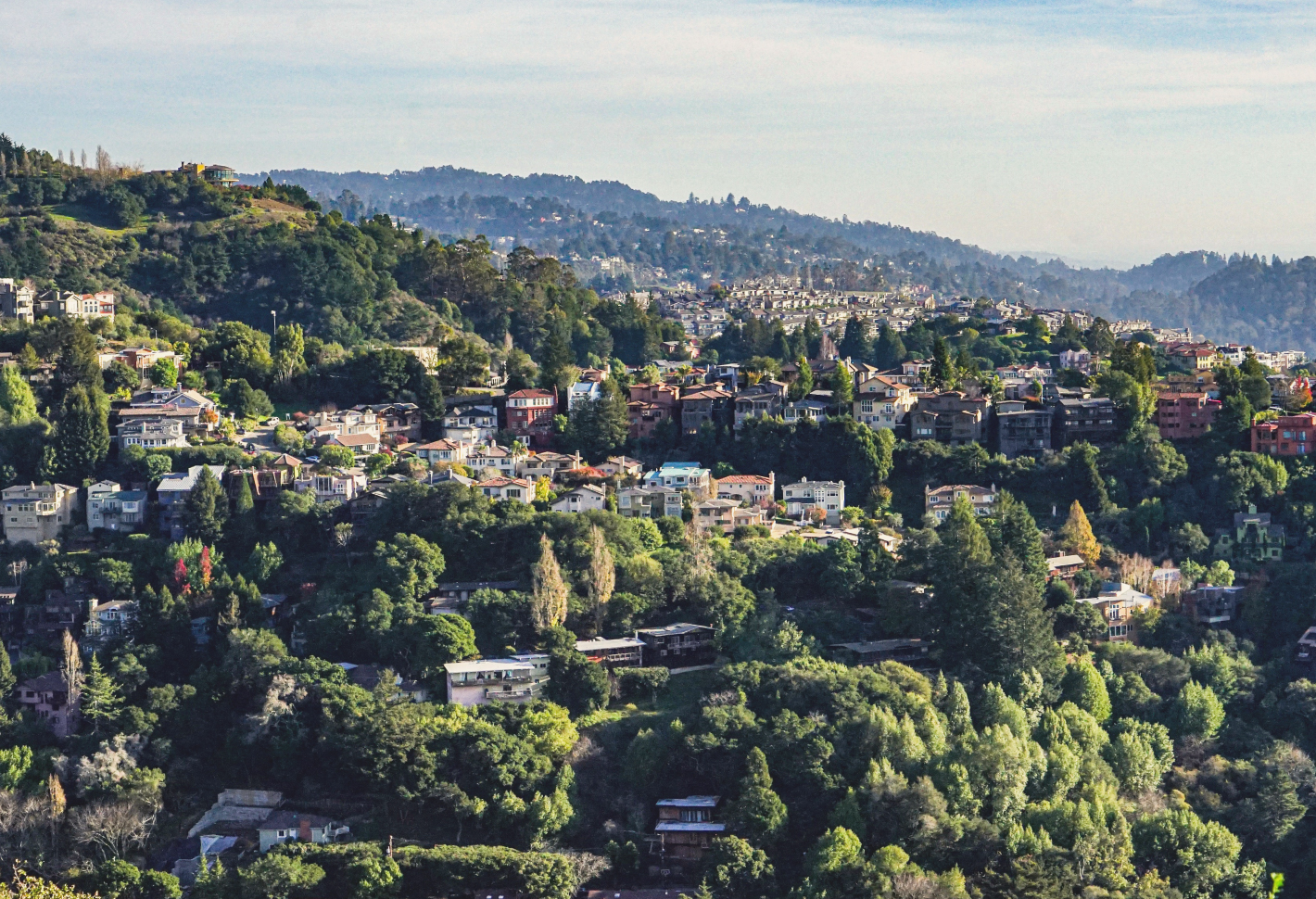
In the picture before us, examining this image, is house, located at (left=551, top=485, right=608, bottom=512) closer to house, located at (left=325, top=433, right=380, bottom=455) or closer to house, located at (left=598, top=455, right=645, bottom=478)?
house, located at (left=598, top=455, right=645, bottom=478)

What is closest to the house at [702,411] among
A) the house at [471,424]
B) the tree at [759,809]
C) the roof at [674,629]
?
the house at [471,424]

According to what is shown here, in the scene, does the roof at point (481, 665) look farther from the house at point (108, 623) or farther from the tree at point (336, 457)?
the tree at point (336, 457)

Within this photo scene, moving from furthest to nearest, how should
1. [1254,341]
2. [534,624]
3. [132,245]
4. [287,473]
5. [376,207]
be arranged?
[376,207] → [1254,341] → [132,245] → [287,473] → [534,624]

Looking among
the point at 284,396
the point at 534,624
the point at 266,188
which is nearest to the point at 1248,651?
the point at 534,624

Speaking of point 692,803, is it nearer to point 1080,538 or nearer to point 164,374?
point 1080,538

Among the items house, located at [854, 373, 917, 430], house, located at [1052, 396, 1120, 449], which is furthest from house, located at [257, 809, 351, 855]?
house, located at [1052, 396, 1120, 449]

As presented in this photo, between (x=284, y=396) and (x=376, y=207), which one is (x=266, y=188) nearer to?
(x=284, y=396)

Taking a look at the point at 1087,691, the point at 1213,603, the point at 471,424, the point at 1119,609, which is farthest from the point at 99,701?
the point at 1213,603
